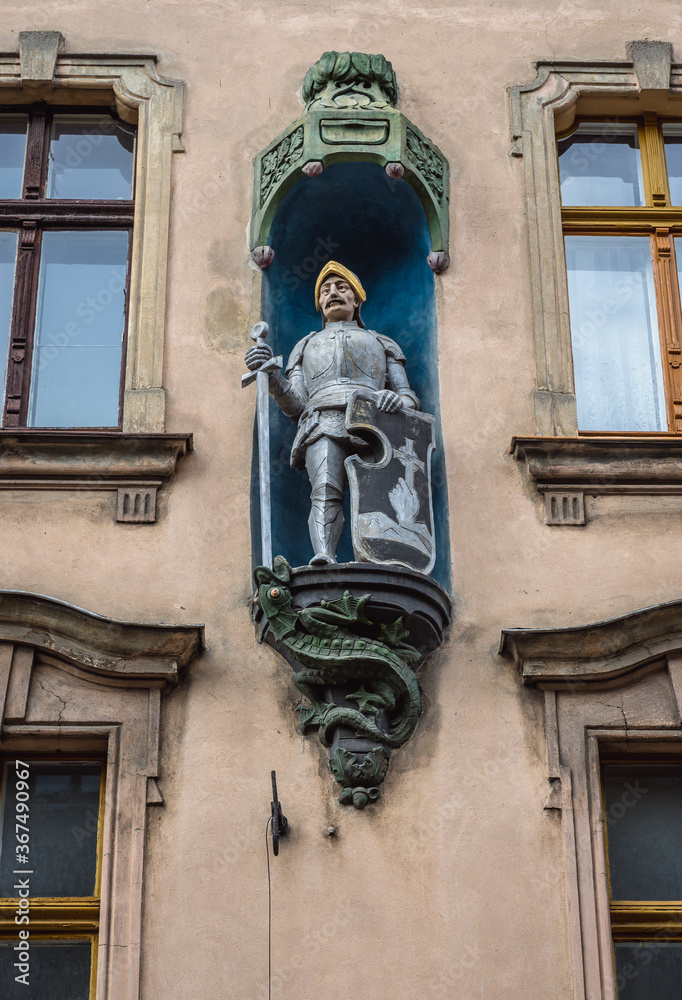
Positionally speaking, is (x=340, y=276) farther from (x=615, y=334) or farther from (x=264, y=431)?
(x=615, y=334)

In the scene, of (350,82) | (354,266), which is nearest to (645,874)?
(354,266)

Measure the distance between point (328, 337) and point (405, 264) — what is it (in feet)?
3.05

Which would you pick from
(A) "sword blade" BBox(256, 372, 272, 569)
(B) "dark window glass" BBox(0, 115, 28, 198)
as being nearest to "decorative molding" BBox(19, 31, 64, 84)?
(B) "dark window glass" BBox(0, 115, 28, 198)

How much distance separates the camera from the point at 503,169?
29.6 ft

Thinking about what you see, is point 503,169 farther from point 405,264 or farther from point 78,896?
point 78,896

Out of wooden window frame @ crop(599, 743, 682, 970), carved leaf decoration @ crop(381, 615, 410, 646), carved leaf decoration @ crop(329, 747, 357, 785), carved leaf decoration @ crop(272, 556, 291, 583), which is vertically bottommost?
wooden window frame @ crop(599, 743, 682, 970)

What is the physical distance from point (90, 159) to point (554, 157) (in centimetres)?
249

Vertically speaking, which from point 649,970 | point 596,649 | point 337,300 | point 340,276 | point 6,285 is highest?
A: point 6,285

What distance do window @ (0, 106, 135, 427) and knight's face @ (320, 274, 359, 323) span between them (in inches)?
42.2

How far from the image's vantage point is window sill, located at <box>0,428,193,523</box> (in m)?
7.99

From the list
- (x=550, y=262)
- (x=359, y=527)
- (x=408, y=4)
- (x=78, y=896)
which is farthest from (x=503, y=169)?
(x=78, y=896)

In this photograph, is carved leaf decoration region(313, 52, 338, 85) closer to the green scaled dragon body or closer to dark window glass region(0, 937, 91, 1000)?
the green scaled dragon body

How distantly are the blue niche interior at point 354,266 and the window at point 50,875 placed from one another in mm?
1743

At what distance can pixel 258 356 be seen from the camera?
314 inches
